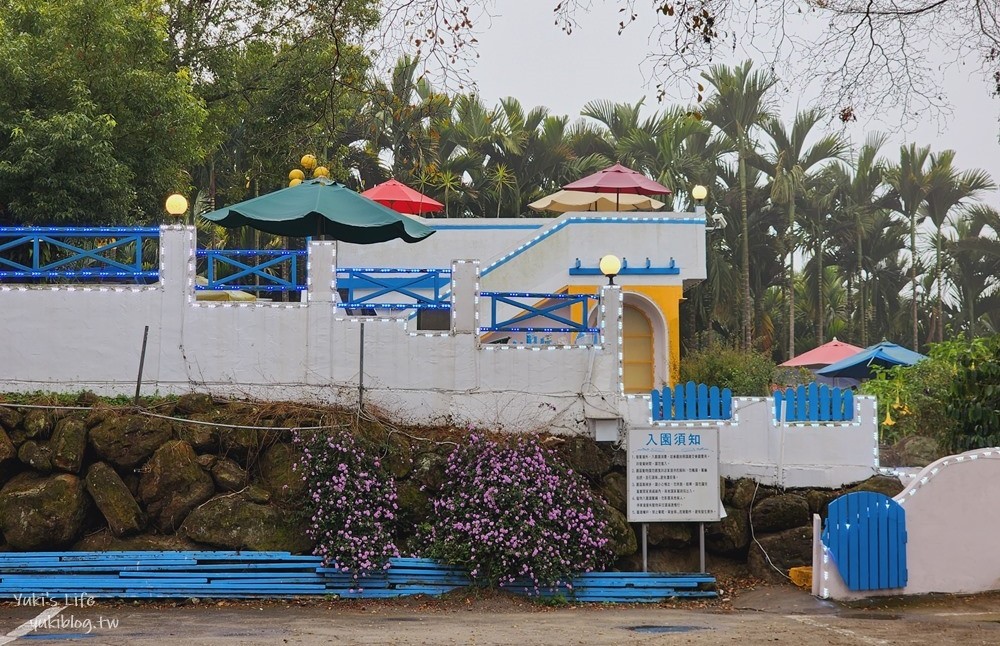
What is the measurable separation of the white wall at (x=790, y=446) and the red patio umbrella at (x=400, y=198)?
934 cm

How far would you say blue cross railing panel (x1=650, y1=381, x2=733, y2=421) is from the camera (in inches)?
595

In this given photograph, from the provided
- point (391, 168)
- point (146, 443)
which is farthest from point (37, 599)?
point (391, 168)

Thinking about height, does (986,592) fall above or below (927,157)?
below

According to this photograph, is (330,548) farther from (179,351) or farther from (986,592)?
(986,592)

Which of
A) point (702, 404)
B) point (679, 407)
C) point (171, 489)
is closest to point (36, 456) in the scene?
point (171, 489)

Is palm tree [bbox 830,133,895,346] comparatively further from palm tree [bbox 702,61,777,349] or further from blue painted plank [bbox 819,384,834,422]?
blue painted plank [bbox 819,384,834,422]

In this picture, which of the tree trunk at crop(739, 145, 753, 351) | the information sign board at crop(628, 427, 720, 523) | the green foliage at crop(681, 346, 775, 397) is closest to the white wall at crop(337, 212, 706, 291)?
the green foliage at crop(681, 346, 775, 397)

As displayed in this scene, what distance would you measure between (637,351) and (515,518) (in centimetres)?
956

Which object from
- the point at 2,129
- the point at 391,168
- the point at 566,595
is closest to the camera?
the point at 566,595

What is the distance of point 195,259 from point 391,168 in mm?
18215

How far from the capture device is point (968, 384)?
55.1 feet

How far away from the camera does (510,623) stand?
1205 centimetres

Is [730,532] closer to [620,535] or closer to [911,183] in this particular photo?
[620,535]

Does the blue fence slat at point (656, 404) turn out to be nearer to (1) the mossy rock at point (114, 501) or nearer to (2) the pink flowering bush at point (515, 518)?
(2) the pink flowering bush at point (515, 518)
